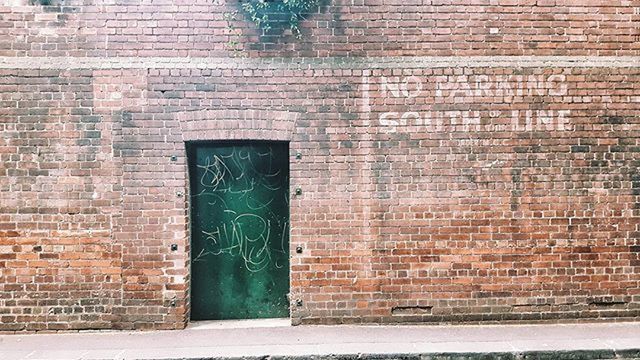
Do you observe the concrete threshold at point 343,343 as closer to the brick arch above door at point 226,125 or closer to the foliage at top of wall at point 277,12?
the brick arch above door at point 226,125

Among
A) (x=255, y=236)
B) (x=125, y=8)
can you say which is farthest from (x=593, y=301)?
(x=125, y=8)

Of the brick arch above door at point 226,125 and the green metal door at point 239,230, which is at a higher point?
the brick arch above door at point 226,125

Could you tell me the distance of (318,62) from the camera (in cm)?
570

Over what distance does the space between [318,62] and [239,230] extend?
2375 millimetres

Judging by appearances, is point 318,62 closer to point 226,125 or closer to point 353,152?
point 353,152

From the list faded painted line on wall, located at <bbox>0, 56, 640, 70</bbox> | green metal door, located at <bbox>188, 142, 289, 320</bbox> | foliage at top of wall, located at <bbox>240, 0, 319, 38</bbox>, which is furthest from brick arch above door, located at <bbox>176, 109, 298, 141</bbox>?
foliage at top of wall, located at <bbox>240, 0, 319, 38</bbox>

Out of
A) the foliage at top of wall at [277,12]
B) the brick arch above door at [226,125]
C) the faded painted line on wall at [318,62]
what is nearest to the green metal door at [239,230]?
the brick arch above door at [226,125]

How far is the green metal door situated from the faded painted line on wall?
1014mm

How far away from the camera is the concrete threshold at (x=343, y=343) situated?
4781 millimetres

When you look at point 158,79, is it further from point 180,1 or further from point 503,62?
point 503,62

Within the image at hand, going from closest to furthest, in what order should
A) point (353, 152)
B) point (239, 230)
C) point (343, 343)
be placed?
point (343, 343)
point (353, 152)
point (239, 230)

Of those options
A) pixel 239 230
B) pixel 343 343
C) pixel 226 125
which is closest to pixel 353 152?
pixel 226 125

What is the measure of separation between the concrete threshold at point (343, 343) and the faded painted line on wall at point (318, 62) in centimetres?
324

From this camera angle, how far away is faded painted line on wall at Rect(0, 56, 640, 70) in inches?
220
